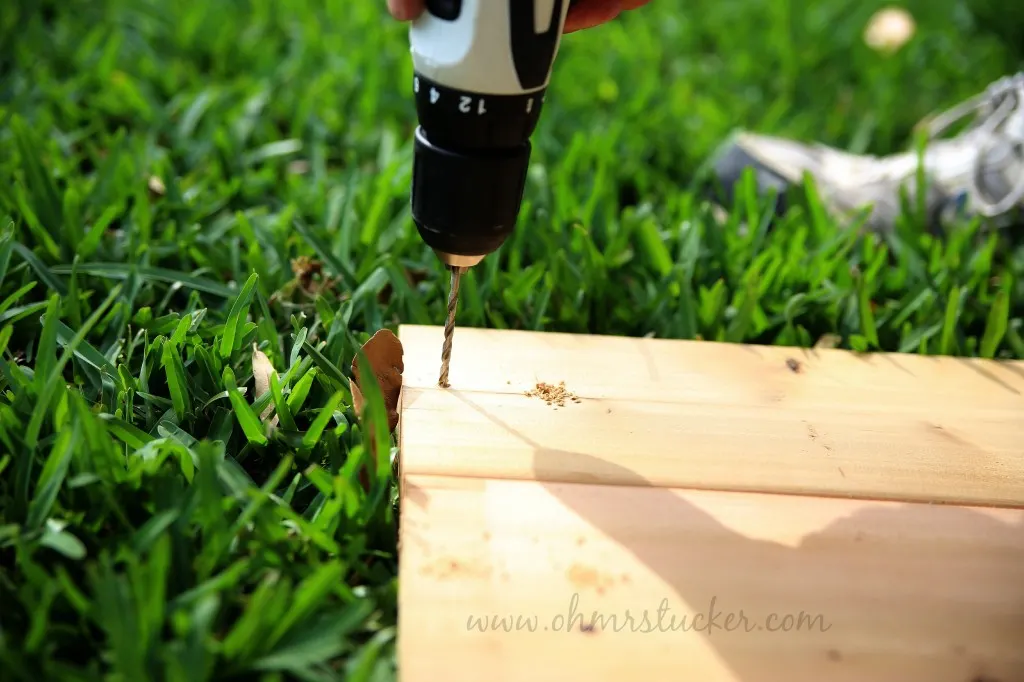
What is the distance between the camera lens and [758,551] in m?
1.28

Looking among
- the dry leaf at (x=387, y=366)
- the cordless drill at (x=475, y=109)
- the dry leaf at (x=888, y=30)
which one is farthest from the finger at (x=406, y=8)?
the dry leaf at (x=888, y=30)

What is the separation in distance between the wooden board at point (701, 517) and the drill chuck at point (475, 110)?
32 centimetres

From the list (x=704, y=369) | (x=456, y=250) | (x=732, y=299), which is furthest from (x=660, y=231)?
(x=456, y=250)

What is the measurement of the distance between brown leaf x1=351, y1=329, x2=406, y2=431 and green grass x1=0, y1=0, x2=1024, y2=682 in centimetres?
7

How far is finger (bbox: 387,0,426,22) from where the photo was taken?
3.82ft

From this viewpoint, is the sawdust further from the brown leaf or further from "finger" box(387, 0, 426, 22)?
"finger" box(387, 0, 426, 22)

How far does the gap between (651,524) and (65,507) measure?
77 cm

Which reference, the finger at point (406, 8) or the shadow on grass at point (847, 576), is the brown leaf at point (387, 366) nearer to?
the shadow on grass at point (847, 576)

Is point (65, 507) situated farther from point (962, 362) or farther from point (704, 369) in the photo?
point (962, 362)

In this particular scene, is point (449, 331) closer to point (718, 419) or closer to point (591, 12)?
point (718, 419)

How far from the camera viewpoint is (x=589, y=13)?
1517 mm

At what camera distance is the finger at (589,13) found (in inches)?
58.1

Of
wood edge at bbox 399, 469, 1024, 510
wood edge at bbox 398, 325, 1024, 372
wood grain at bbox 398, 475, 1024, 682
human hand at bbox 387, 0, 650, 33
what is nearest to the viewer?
wood grain at bbox 398, 475, 1024, 682

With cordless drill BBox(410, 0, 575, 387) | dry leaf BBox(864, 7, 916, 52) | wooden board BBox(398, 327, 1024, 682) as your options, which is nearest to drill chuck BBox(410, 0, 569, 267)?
cordless drill BBox(410, 0, 575, 387)
